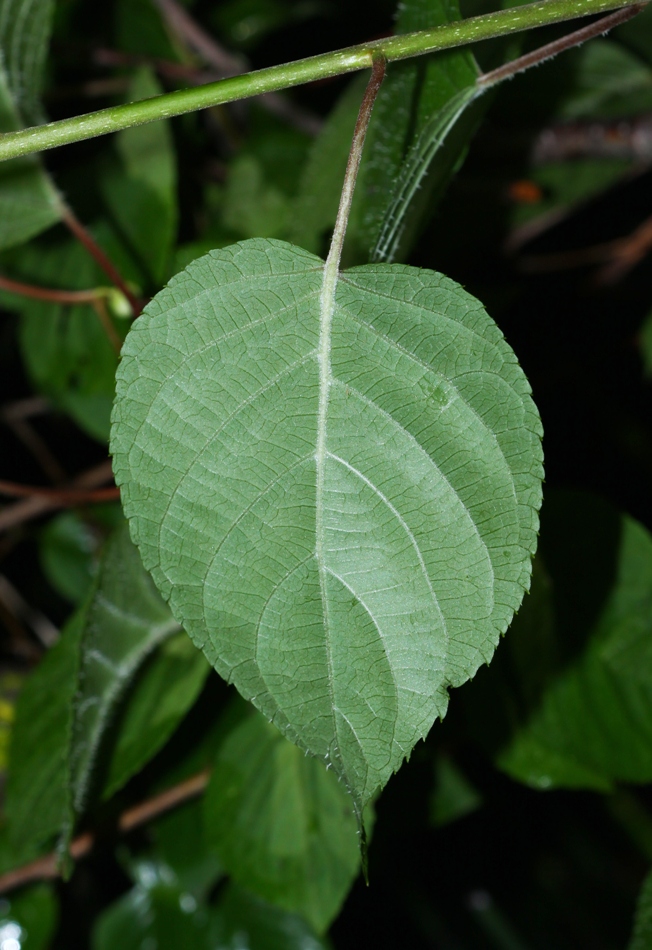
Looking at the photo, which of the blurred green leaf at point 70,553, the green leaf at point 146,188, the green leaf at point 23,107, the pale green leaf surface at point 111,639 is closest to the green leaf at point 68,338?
the green leaf at point 146,188

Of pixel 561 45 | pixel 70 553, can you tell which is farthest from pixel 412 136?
pixel 70 553

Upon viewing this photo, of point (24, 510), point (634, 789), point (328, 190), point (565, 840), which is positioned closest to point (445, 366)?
point (328, 190)

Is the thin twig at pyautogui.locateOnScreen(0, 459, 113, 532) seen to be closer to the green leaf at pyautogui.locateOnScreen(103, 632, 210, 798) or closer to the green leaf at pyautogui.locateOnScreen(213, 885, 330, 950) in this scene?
the green leaf at pyautogui.locateOnScreen(103, 632, 210, 798)

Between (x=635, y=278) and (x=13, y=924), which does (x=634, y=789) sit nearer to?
(x=635, y=278)

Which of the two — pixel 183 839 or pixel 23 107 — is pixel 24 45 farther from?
pixel 183 839

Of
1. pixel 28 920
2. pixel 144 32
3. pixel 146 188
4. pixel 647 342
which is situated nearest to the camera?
pixel 146 188

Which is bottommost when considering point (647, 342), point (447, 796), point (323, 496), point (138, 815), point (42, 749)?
point (447, 796)

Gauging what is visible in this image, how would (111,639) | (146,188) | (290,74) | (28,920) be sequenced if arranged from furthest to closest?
(28,920) → (146,188) → (111,639) → (290,74)

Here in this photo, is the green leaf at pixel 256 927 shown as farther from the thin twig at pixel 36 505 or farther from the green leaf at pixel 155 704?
the thin twig at pixel 36 505
